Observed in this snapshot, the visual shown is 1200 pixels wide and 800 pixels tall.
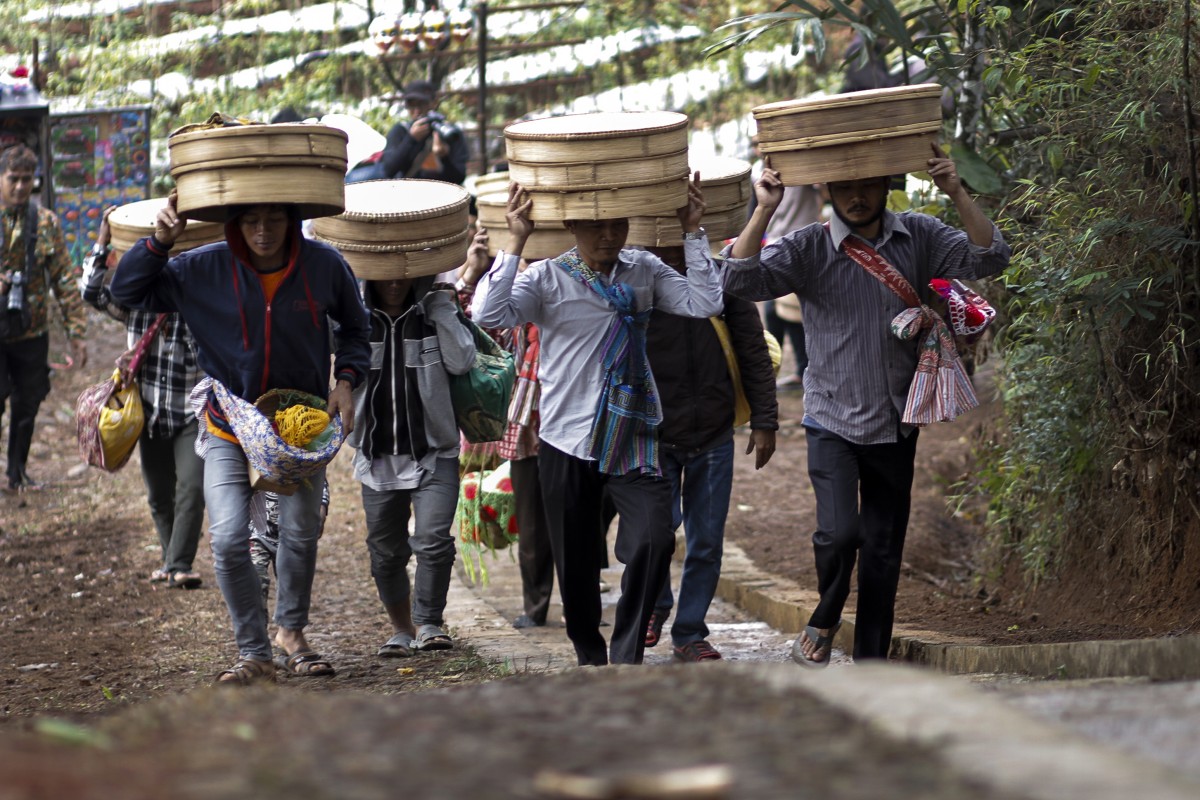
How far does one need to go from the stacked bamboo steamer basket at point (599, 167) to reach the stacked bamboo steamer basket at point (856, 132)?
377mm

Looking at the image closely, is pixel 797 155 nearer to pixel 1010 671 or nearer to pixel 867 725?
pixel 1010 671

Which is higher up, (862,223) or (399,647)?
(862,223)

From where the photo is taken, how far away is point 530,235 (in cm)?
701

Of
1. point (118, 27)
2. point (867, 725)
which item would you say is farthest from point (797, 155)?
point (118, 27)

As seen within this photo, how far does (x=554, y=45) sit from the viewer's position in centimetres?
1758

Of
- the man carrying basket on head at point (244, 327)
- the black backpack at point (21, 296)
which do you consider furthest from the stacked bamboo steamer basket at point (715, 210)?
the black backpack at point (21, 296)

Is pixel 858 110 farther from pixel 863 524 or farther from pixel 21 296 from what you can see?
pixel 21 296

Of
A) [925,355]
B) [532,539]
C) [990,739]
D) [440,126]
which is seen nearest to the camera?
[990,739]

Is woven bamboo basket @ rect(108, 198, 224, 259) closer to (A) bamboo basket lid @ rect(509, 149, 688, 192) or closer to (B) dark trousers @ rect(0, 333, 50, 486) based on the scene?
(A) bamboo basket lid @ rect(509, 149, 688, 192)

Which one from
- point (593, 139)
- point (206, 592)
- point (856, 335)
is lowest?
point (206, 592)

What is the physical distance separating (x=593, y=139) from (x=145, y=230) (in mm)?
2335

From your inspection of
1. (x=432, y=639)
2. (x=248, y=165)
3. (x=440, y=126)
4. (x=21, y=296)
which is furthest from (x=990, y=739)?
(x=440, y=126)

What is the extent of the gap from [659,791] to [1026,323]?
519cm

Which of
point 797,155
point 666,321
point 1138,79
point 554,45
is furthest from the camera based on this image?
point 554,45
